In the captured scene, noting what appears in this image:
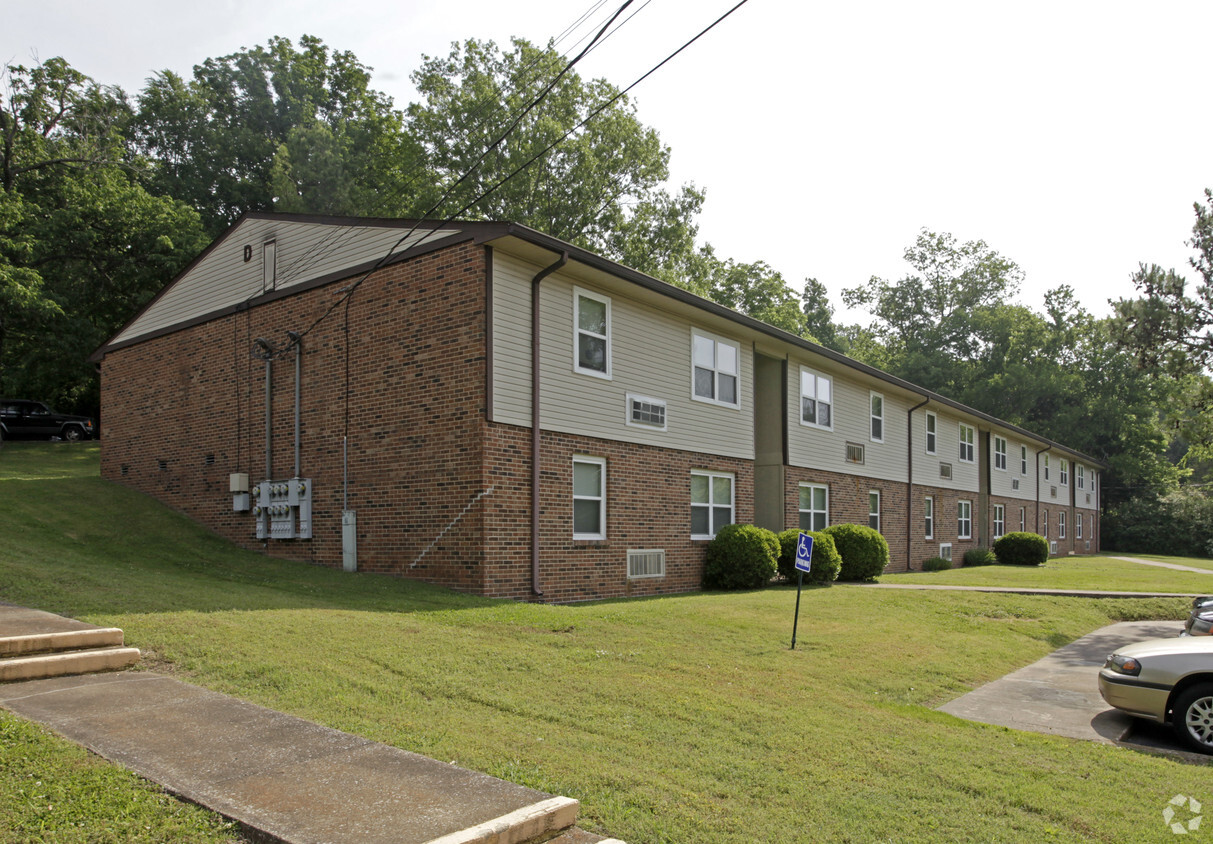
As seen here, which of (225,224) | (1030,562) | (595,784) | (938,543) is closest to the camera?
(595,784)

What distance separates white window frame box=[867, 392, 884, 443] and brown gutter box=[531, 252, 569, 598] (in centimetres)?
1399

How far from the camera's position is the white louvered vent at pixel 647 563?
15062 millimetres

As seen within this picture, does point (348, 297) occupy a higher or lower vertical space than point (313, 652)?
higher

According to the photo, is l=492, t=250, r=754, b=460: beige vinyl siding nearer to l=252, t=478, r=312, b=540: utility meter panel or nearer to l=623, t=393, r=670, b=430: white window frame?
l=623, t=393, r=670, b=430: white window frame

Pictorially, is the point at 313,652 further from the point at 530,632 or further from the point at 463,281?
the point at 463,281

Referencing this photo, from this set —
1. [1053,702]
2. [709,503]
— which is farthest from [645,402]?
[1053,702]

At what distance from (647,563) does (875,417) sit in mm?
12209

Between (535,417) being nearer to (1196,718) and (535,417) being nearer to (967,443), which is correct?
(1196,718)

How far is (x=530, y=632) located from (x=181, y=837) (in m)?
5.67

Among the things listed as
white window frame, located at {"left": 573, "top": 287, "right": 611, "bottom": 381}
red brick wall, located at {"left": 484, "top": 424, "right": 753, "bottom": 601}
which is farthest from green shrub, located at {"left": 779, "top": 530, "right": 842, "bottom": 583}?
white window frame, located at {"left": 573, "top": 287, "right": 611, "bottom": 381}

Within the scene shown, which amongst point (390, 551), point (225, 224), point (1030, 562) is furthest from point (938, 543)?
point (225, 224)

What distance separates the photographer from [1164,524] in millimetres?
52406

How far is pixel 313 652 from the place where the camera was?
7.51 m

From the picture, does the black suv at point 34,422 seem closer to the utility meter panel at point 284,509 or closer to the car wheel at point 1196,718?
the utility meter panel at point 284,509
